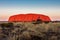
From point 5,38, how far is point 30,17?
236 feet

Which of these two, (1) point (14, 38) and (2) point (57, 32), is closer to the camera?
(1) point (14, 38)

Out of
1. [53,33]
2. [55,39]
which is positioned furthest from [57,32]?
[55,39]

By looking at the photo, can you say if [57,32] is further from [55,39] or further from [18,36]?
[18,36]

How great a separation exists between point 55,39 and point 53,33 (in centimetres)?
203

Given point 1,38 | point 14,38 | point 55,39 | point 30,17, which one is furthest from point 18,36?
point 30,17

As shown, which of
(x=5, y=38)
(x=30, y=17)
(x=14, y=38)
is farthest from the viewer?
(x=30, y=17)

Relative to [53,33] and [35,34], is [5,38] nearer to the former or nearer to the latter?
[35,34]

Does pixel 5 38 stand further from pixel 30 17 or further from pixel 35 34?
pixel 30 17

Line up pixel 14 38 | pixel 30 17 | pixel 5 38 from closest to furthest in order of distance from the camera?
1. pixel 14 38
2. pixel 5 38
3. pixel 30 17

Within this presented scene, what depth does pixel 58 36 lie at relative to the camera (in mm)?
19047

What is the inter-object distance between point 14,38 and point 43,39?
2.39 m

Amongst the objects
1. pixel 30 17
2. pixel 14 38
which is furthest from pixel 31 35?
pixel 30 17

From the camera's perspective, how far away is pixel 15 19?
9381cm

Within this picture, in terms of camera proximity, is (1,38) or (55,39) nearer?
(55,39)
